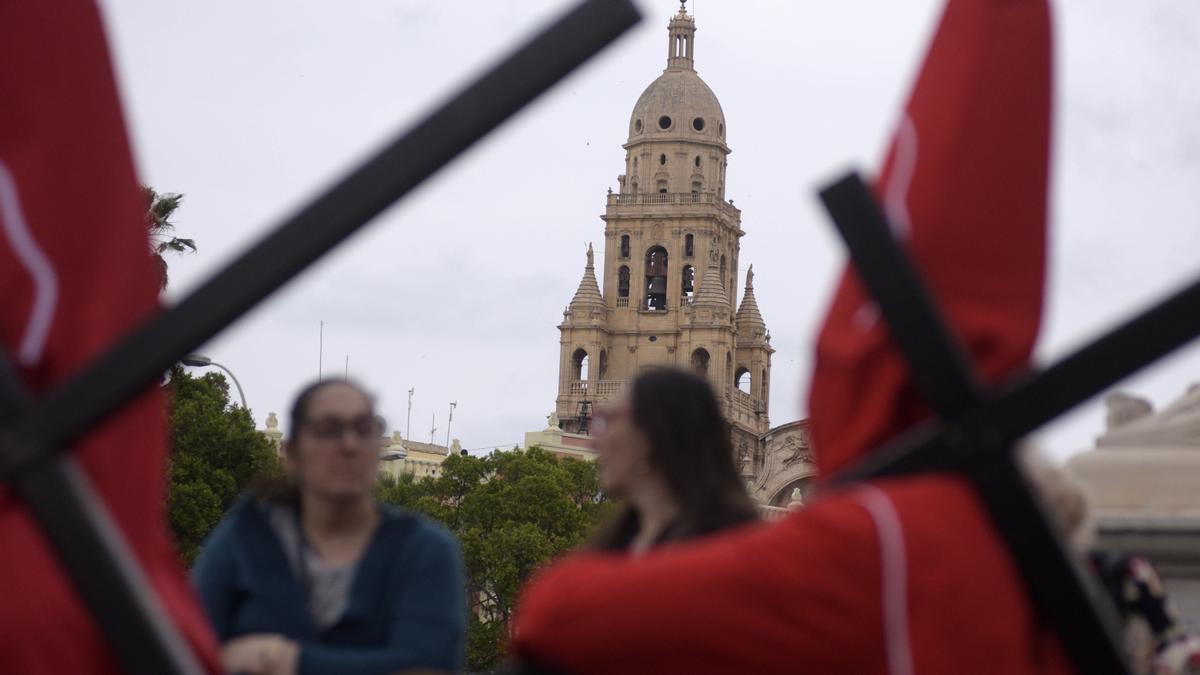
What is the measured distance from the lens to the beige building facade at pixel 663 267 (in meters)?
106

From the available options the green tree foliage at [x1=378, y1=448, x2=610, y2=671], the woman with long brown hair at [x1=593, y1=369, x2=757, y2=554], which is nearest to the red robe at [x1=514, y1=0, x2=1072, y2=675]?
the woman with long brown hair at [x1=593, y1=369, x2=757, y2=554]

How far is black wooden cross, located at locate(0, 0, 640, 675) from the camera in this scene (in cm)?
249

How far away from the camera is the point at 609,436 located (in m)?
3.40

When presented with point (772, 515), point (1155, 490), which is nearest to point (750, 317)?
point (772, 515)

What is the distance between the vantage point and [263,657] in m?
3.89

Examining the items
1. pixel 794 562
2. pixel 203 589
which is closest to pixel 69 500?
pixel 794 562

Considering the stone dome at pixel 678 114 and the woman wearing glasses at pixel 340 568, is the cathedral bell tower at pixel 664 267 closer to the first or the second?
the stone dome at pixel 678 114

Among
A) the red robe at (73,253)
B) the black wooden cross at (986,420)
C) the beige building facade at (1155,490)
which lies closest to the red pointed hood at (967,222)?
the black wooden cross at (986,420)

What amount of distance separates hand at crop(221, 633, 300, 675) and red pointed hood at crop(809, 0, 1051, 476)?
1336 mm

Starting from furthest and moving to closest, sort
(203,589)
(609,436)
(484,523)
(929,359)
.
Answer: (484,523)
(203,589)
(609,436)
(929,359)

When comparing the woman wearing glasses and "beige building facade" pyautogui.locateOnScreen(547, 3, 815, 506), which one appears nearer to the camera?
the woman wearing glasses

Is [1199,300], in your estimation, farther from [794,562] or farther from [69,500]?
[69,500]

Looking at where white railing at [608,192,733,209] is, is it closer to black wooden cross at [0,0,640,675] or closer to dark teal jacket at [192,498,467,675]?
dark teal jacket at [192,498,467,675]

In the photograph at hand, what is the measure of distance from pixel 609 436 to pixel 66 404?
3.45 ft
